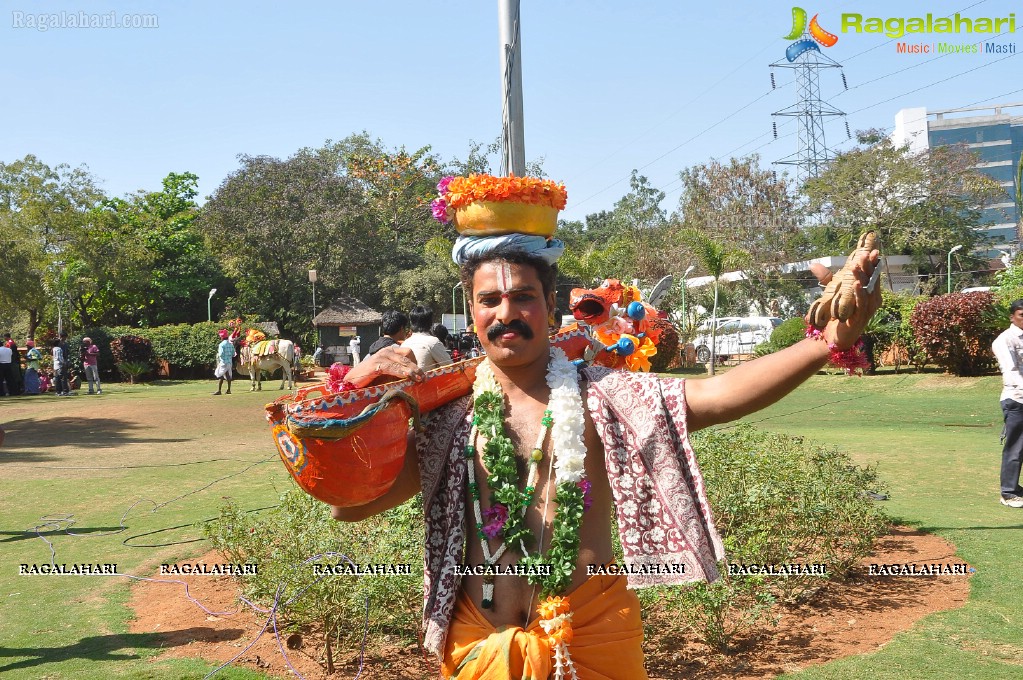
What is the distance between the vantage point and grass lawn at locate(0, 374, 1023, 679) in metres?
5.27

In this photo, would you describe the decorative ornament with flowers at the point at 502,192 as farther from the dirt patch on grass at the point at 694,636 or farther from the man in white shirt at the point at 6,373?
the man in white shirt at the point at 6,373

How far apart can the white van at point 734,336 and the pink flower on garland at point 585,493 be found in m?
29.1

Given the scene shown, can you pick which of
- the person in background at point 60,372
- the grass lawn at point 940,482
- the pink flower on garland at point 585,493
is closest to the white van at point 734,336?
the grass lawn at point 940,482

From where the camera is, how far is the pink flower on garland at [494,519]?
2711 millimetres

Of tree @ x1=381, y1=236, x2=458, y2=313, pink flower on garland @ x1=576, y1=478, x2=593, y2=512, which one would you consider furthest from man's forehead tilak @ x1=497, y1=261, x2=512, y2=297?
tree @ x1=381, y1=236, x2=458, y2=313

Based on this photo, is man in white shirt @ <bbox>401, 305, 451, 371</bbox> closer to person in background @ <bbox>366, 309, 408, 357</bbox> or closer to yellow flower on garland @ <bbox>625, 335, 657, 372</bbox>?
person in background @ <bbox>366, 309, 408, 357</bbox>

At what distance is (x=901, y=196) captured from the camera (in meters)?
38.6

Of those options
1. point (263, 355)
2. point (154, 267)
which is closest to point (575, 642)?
point (263, 355)

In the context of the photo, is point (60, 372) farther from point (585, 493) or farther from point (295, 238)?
point (585, 493)

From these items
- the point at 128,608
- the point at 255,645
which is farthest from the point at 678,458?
the point at 128,608

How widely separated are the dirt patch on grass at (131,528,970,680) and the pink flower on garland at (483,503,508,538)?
2542 millimetres

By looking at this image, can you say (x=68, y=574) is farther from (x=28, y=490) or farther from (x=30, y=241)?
(x=30, y=241)

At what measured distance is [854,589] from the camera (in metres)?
6.22

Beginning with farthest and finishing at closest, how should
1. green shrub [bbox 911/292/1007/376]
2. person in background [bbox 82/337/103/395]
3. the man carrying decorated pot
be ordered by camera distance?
1. person in background [bbox 82/337/103/395]
2. green shrub [bbox 911/292/1007/376]
3. the man carrying decorated pot
